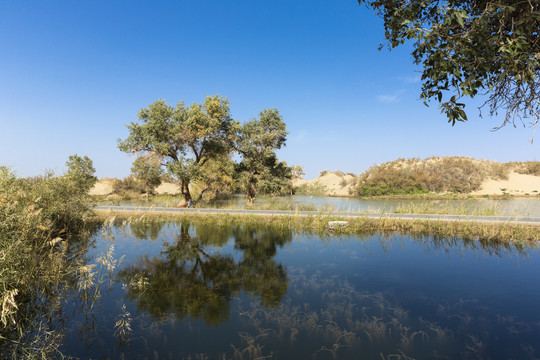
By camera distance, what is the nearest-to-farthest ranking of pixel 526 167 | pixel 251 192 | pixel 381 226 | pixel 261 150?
1. pixel 381 226
2. pixel 261 150
3. pixel 251 192
4. pixel 526 167

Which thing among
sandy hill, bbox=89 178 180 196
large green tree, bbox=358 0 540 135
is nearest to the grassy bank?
large green tree, bbox=358 0 540 135

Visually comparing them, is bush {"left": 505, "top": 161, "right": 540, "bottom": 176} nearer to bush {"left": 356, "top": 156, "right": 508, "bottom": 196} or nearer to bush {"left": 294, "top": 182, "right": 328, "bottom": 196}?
bush {"left": 356, "top": 156, "right": 508, "bottom": 196}

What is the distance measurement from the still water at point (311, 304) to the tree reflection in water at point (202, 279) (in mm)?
44

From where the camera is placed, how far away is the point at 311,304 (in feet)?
24.1

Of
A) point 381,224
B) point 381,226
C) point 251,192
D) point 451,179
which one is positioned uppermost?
point 451,179

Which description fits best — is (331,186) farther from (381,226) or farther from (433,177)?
(381,226)

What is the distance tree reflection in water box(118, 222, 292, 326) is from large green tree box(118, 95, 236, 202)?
11.8m

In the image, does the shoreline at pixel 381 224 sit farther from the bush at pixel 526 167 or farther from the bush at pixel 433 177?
the bush at pixel 526 167

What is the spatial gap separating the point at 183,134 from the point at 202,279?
733 inches

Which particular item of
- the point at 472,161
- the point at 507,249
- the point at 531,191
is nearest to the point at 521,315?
the point at 507,249

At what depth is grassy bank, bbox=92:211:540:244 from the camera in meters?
14.2

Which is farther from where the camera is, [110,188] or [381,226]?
[110,188]

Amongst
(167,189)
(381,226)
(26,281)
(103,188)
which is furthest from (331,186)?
(26,281)

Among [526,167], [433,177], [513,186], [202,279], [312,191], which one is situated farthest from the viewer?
[312,191]
